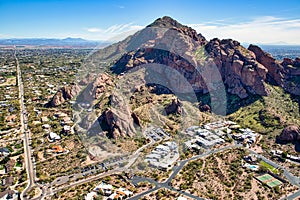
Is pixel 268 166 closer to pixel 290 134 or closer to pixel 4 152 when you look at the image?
pixel 290 134

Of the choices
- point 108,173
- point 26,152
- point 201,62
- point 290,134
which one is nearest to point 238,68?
point 201,62

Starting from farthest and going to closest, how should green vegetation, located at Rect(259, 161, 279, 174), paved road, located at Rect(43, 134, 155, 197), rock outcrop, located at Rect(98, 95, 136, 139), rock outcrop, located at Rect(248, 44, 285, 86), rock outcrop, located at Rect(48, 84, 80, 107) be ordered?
rock outcrop, located at Rect(48, 84, 80, 107) < rock outcrop, located at Rect(248, 44, 285, 86) < rock outcrop, located at Rect(98, 95, 136, 139) < green vegetation, located at Rect(259, 161, 279, 174) < paved road, located at Rect(43, 134, 155, 197)

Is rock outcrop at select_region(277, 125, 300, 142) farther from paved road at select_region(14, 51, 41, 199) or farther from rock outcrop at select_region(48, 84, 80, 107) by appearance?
rock outcrop at select_region(48, 84, 80, 107)

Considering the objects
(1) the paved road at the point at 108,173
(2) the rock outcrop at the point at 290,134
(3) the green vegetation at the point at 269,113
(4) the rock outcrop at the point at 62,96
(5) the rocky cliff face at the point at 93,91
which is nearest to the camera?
A: (1) the paved road at the point at 108,173

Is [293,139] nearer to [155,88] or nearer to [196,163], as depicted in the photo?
[196,163]

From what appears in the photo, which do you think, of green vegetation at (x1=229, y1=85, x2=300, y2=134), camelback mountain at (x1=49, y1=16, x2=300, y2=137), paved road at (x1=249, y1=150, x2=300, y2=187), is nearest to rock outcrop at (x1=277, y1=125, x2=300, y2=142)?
green vegetation at (x1=229, y1=85, x2=300, y2=134)

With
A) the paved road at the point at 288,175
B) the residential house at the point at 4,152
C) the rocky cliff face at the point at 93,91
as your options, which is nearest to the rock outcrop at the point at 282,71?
the paved road at the point at 288,175

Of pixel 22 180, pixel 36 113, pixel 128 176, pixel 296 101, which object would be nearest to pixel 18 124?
pixel 36 113

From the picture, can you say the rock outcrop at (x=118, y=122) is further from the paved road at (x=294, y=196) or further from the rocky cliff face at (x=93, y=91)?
the paved road at (x=294, y=196)
